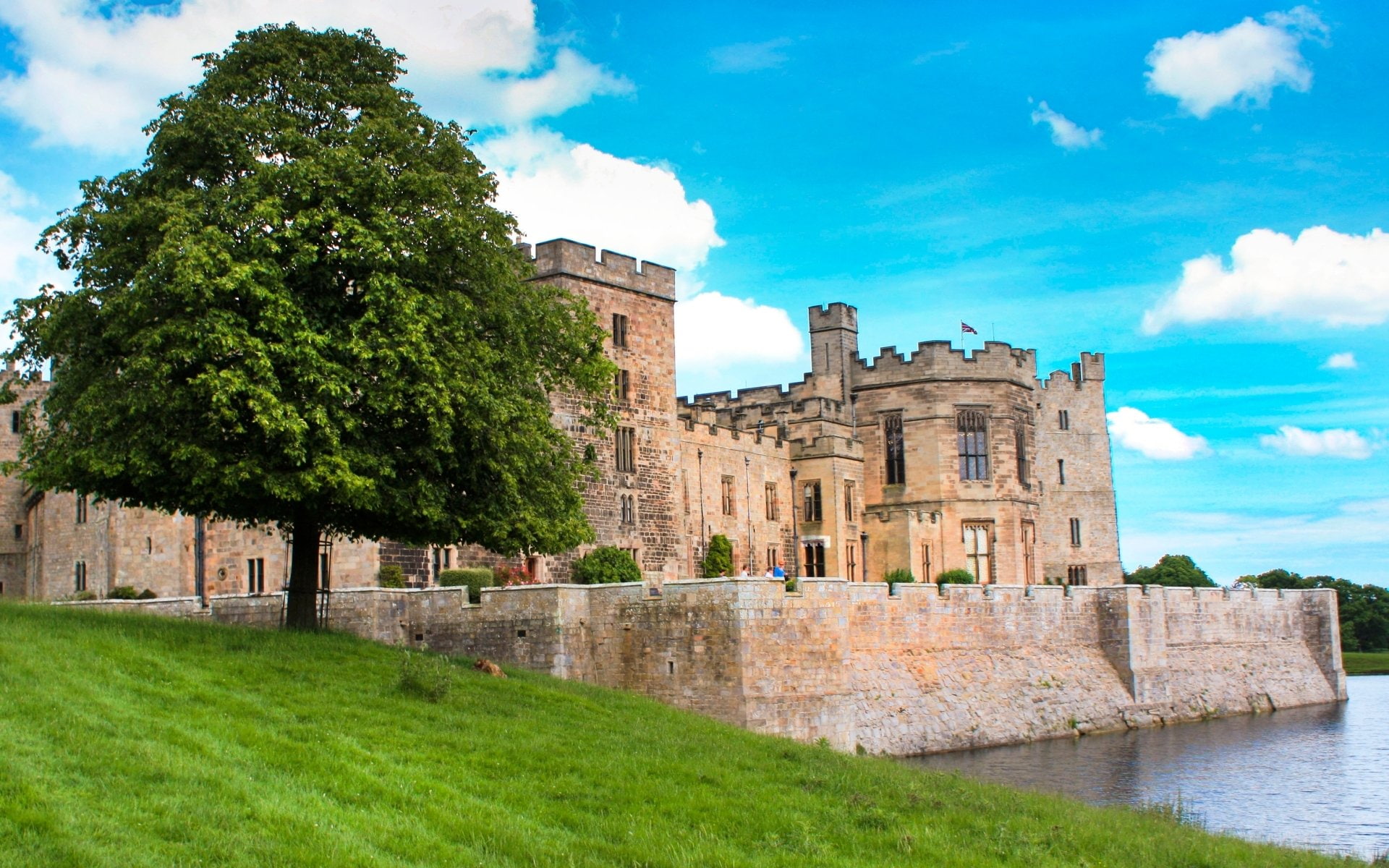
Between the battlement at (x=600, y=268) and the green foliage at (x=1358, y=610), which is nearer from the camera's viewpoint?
the battlement at (x=600, y=268)

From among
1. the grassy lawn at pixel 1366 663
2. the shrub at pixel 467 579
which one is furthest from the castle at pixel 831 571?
the grassy lawn at pixel 1366 663

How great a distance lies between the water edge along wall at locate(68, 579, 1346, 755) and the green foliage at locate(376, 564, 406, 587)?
12.3ft

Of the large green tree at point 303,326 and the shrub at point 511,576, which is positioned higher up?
the large green tree at point 303,326

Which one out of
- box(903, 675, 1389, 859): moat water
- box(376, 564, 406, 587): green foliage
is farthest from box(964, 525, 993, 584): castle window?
box(376, 564, 406, 587): green foliage

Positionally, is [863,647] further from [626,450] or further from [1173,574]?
[1173,574]

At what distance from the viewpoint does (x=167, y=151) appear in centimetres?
2241

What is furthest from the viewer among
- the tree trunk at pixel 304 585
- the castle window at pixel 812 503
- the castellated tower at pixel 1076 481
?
the castellated tower at pixel 1076 481

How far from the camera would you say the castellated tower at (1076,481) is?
63.2m

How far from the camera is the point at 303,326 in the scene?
20.5 metres

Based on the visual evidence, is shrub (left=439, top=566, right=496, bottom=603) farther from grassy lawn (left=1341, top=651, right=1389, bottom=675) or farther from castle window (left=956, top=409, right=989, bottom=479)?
grassy lawn (left=1341, top=651, right=1389, bottom=675)

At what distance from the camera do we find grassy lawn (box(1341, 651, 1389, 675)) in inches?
2712

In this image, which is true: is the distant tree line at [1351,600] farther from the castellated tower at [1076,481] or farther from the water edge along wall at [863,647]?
the water edge along wall at [863,647]

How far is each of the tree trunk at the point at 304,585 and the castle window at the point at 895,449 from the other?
3420cm

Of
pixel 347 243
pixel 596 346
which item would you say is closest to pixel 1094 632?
pixel 596 346
